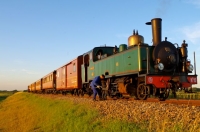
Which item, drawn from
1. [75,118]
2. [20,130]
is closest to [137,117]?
[75,118]

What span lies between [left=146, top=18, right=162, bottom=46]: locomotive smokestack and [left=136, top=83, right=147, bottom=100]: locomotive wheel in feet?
7.31

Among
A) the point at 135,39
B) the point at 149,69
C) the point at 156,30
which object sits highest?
the point at 156,30

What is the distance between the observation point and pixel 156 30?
37.9ft

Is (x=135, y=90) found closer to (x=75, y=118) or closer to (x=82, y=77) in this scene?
(x=75, y=118)

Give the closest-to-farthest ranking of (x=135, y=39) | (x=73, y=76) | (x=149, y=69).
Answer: (x=149, y=69), (x=135, y=39), (x=73, y=76)

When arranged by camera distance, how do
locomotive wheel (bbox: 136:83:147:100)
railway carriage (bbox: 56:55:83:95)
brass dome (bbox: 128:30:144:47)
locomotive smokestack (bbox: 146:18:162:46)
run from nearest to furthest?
locomotive wheel (bbox: 136:83:147:100), locomotive smokestack (bbox: 146:18:162:46), brass dome (bbox: 128:30:144:47), railway carriage (bbox: 56:55:83:95)

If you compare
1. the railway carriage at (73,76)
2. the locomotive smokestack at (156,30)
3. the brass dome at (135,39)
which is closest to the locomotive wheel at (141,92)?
the locomotive smokestack at (156,30)

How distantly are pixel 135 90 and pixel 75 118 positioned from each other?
3973 mm

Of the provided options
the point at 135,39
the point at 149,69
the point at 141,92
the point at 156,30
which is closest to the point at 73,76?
the point at 135,39

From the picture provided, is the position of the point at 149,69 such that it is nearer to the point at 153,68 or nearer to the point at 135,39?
the point at 153,68

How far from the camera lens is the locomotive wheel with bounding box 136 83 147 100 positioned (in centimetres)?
1097

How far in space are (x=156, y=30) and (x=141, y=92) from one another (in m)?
3.13

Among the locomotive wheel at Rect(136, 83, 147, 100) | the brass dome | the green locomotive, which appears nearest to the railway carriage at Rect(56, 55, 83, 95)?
the green locomotive

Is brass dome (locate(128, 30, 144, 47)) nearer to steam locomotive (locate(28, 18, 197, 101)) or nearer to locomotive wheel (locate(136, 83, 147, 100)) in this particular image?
steam locomotive (locate(28, 18, 197, 101))
